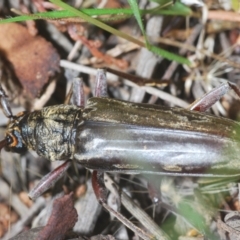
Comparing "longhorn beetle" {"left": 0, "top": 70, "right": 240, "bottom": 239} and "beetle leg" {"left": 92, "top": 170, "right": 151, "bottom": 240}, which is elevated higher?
"longhorn beetle" {"left": 0, "top": 70, "right": 240, "bottom": 239}

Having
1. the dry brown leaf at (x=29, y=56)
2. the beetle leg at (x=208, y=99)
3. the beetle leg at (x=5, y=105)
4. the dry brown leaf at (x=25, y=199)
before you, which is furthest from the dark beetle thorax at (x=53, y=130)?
the beetle leg at (x=208, y=99)

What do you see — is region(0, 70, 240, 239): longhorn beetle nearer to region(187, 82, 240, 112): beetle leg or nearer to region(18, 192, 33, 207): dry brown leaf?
region(187, 82, 240, 112): beetle leg

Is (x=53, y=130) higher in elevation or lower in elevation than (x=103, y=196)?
higher

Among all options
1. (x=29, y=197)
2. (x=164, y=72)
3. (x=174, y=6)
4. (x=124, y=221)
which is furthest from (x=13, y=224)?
(x=174, y=6)

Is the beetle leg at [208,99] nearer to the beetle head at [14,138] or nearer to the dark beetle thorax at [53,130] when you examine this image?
the dark beetle thorax at [53,130]

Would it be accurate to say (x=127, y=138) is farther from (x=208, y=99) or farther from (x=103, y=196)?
(x=208, y=99)

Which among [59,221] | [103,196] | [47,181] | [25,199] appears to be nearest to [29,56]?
[47,181]

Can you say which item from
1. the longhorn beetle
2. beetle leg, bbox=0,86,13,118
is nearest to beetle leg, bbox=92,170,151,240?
the longhorn beetle
